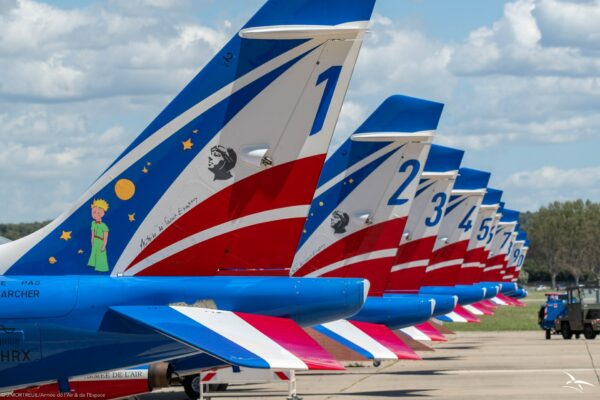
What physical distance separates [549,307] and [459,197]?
44.0 feet

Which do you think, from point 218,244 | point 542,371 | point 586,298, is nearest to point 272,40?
point 218,244

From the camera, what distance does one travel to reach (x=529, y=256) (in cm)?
18312

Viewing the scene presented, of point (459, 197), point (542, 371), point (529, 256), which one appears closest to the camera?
point (542, 371)

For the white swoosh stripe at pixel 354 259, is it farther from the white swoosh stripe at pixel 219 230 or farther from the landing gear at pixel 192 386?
the white swoosh stripe at pixel 219 230

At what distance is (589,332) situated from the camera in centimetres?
4938

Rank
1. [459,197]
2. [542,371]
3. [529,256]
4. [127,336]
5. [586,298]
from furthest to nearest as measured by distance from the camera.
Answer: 1. [529,256]
2. [586,298]
3. [459,197]
4. [542,371]
5. [127,336]

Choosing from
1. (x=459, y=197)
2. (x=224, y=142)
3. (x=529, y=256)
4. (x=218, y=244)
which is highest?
(x=529, y=256)

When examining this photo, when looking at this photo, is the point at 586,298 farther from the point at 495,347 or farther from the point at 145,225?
the point at 145,225

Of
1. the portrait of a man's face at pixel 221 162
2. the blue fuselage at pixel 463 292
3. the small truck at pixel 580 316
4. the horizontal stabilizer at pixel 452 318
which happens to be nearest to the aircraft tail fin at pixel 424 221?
the blue fuselage at pixel 463 292

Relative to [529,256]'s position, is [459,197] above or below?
below

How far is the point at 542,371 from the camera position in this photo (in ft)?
97.6

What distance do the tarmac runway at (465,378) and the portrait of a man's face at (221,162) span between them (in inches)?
395

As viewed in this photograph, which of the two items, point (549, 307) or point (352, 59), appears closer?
point (352, 59)

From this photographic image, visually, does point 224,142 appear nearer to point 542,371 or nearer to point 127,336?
point 127,336
